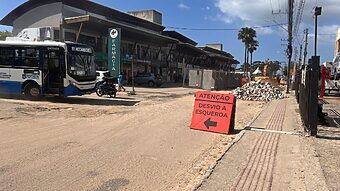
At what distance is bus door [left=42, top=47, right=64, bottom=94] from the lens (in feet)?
62.0

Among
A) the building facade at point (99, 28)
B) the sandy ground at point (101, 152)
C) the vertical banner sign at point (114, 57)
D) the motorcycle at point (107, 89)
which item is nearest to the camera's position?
the sandy ground at point (101, 152)

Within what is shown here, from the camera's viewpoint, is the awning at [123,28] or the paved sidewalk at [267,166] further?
the awning at [123,28]

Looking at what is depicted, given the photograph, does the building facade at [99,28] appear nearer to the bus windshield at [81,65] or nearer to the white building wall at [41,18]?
the white building wall at [41,18]

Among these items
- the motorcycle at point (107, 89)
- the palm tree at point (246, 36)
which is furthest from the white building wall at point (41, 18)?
the palm tree at point (246, 36)

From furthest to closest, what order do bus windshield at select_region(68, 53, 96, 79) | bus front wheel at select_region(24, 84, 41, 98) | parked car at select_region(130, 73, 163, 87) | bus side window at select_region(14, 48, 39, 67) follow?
parked car at select_region(130, 73, 163, 87)
bus front wheel at select_region(24, 84, 41, 98)
bus side window at select_region(14, 48, 39, 67)
bus windshield at select_region(68, 53, 96, 79)

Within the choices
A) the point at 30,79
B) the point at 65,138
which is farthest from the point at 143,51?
the point at 65,138

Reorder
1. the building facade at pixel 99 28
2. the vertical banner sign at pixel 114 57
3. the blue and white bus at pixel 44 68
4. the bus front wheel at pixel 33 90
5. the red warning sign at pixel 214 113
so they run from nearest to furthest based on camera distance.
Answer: the red warning sign at pixel 214 113
the blue and white bus at pixel 44 68
the bus front wheel at pixel 33 90
the vertical banner sign at pixel 114 57
the building facade at pixel 99 28

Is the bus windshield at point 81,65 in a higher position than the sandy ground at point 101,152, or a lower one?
higher

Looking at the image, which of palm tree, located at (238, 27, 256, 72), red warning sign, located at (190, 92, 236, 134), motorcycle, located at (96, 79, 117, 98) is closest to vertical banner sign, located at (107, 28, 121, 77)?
motorcycle, located at (96, 79, 117, 98)

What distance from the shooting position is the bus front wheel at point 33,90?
19.4 meters

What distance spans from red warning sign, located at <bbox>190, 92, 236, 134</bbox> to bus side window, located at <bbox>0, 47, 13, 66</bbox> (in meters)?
12.6

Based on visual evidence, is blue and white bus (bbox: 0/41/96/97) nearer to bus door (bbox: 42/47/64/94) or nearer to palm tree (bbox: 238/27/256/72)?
bus door (bbox: 42/47/64/94)

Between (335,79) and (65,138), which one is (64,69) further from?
(335,79)

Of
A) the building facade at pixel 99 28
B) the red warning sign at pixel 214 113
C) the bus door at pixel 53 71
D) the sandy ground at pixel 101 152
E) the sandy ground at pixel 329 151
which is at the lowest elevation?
the sandy ground at pixel 101 152
